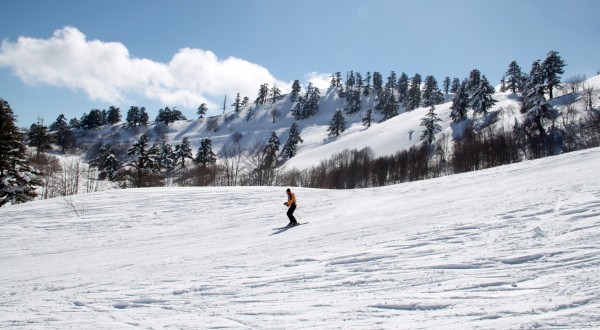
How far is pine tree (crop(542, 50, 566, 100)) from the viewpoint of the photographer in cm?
5910

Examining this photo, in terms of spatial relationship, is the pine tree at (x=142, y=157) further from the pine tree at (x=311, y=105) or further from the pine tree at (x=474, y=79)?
the pine tree at (x=311, y=105)

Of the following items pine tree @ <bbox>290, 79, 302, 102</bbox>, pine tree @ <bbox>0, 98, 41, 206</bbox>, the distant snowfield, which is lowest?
the distant snowfield

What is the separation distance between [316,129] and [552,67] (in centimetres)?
6634

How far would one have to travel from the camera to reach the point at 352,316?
5387mm

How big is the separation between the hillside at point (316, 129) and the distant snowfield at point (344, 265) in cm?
5658

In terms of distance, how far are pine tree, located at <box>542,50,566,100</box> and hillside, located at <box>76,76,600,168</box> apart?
13.2 ft

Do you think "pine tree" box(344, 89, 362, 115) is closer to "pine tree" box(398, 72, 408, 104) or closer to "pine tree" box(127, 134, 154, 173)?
"pine tree" box(398, 72, 408, 104)

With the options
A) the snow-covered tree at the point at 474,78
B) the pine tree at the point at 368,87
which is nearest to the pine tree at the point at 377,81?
the pine tree at the point at 368,87

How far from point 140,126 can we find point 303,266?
449ft

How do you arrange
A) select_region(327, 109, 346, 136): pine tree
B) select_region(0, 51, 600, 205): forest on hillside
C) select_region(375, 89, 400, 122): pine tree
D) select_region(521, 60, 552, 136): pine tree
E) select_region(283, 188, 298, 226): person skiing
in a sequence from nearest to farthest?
select_region(283, 188, 298, 226): person skiing, select_region(0, 51, 600, 205): forest on hillside, select_region(521, 60, 552, 136): pine tree, select_region(327, 109, 346, 136): pine tree, select_region(375, 89, 400, 122): pine tree

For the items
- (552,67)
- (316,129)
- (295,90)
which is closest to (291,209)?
(552,67)

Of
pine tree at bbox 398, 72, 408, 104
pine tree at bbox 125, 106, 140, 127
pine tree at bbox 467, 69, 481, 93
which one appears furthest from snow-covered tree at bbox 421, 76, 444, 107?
pine tree at bbox 125, 106, 140, 127

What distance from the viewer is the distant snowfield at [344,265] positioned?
527 cm

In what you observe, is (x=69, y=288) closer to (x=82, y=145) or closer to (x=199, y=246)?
(x=199, y=246)
